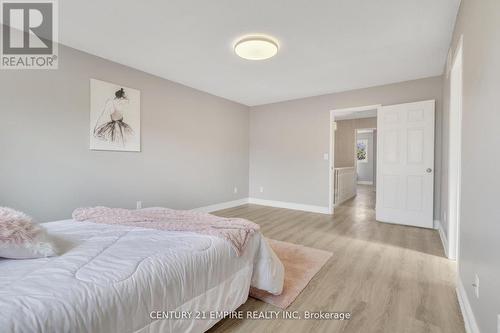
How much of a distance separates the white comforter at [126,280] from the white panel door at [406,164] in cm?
316

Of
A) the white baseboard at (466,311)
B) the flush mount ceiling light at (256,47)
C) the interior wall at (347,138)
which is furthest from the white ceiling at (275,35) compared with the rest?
the interior wall at (347,138)

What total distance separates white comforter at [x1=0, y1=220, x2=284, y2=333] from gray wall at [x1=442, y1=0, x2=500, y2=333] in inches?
48.6

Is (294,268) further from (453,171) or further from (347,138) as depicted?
A: (347,138)

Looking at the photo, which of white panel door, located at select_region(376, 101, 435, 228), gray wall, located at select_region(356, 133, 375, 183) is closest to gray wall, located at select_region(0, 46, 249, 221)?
white panel door, located at select_region(376, 101, 435, 228)

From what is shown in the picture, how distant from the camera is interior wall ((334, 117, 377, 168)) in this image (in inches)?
286

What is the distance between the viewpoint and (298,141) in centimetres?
512

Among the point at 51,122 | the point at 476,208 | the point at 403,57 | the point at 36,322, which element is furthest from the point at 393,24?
the point at 51,122

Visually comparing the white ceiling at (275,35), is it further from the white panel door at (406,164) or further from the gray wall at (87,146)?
the white panel door at (406,164)

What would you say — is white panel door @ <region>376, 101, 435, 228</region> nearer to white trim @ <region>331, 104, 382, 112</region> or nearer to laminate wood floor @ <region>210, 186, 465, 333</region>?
white trim @ <region>331, 104, 382, 112</region>

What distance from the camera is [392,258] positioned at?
257cm

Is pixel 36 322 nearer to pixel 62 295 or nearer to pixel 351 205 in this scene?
pixel 62 295

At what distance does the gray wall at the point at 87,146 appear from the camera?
8.10 ft

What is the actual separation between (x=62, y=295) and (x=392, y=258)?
9.77ft
